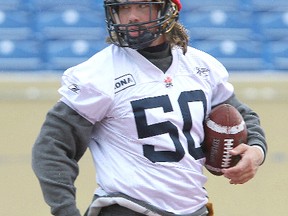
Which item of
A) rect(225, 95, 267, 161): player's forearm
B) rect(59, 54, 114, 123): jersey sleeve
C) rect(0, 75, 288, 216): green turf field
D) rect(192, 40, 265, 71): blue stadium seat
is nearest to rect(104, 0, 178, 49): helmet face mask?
rect(59, 54, 114, 123): jersey sleeve

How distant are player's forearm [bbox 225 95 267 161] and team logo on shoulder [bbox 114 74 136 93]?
0.43 metres

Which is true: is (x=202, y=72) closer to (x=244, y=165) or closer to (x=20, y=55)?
(x=244, y=165)

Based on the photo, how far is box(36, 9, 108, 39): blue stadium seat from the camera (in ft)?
20.9

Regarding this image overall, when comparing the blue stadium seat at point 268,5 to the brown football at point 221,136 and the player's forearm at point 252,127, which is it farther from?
the brown football at point 221,136

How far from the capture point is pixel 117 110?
8.93 ft

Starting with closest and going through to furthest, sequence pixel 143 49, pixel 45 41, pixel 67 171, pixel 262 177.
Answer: pixel 67 171 → pixel 143 49 → pixel 262 177 → pixel 45 41

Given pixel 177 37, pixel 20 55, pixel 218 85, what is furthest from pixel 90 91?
pixel 20 55

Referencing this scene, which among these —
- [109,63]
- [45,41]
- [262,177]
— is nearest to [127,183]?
[109,63]

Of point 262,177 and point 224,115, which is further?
point 262,177

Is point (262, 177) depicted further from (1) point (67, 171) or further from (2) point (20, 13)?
(1) point (67, 171)

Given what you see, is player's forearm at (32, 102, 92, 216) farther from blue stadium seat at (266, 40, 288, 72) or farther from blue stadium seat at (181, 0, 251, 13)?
blue stadium seat at (181, 0, 251, 13)

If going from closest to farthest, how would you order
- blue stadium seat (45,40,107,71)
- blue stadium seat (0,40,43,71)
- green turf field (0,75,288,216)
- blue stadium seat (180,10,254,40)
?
green turf field (0,75,288,216)
blue stadium seat (0,40,43,71)
blue stadium seat (45,40,107,71)
blue stadium seat (180,10,254,40)

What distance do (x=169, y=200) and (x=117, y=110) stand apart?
33cm

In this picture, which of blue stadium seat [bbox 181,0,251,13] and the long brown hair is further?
blue stadium seat [bbox 181,0,251,13]
